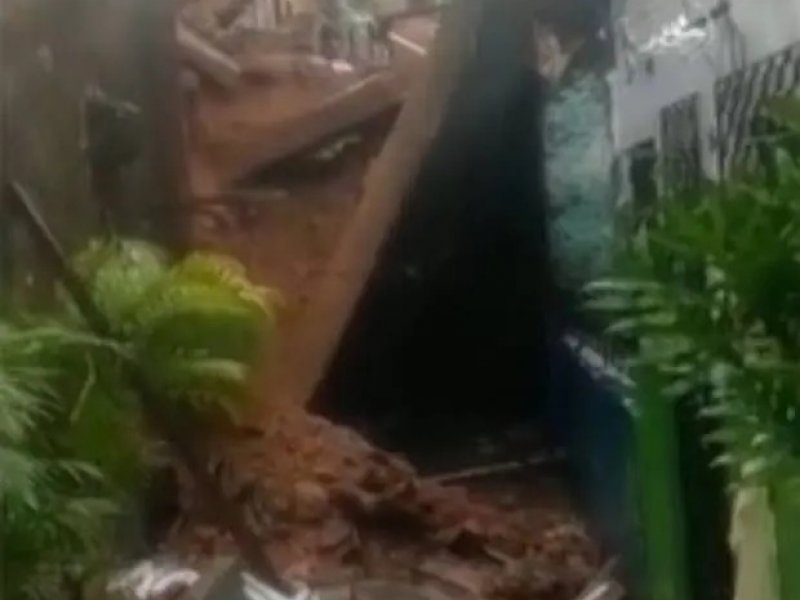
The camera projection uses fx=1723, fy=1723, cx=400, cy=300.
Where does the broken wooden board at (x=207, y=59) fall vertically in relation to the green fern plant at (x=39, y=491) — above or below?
above

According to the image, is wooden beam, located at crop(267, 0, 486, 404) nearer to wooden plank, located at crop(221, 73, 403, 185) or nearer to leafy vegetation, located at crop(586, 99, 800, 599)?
wooden plank, located at crop(221, 73, 403, 185)

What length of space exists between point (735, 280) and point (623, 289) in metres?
0.24

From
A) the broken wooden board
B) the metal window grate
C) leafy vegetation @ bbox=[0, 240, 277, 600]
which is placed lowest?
leafy vegetation @ bbox=[0, 240, 277, 600]

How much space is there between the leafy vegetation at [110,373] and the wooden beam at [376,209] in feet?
0.14

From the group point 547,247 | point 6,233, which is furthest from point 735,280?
point 6,233

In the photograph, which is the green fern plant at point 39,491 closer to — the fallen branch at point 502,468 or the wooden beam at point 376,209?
the wooden beam at point 376,209

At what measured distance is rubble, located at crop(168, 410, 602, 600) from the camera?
1657 mm

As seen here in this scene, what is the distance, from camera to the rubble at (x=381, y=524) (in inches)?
65.2

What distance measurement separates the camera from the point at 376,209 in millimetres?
1669

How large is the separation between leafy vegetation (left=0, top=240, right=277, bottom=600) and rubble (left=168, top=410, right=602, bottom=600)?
71 millimetres

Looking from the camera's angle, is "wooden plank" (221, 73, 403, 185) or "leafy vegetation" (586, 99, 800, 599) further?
"wooden plank" (221, 73, 403, 185)

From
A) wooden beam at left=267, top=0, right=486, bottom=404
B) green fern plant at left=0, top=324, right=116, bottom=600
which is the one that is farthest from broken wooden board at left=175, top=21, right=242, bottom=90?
green fern plant at left=0, top=324, right=116, bottom=600

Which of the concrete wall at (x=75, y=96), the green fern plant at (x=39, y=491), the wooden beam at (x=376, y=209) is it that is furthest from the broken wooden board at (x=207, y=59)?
the green fern plant at (x=39, y=491)

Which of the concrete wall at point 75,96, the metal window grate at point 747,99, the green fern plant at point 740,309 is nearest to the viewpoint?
the green fern plant at point 740,309
